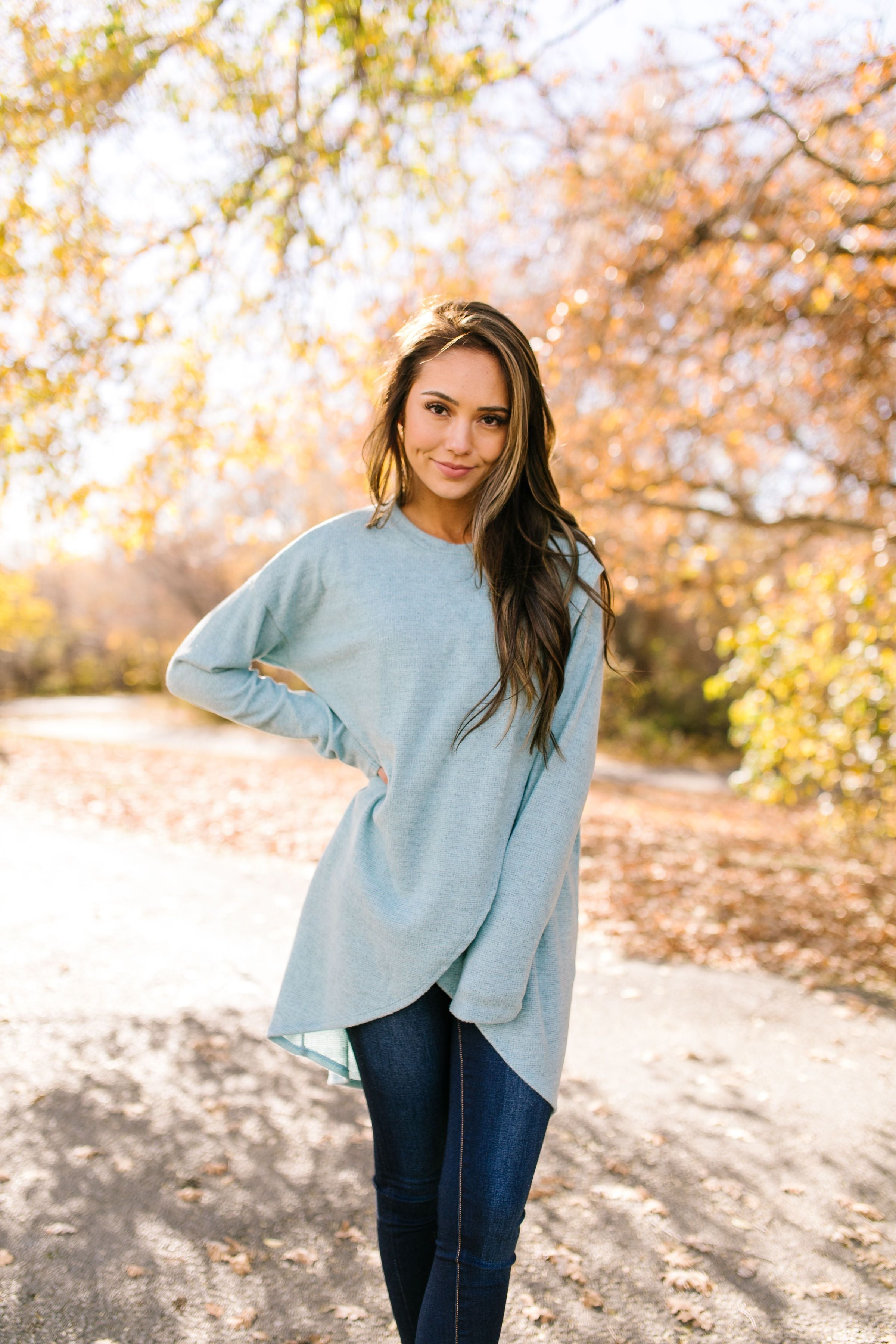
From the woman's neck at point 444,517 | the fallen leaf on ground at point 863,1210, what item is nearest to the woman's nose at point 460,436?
the woman's neck at point 444,517

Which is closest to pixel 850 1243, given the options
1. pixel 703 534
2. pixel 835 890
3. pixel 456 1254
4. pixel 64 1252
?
pixel 456 1254

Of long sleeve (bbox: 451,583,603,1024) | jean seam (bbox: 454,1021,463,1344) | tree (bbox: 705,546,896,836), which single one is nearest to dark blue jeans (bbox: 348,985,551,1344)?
jean seam (bbox: 454,1021,463,1344)

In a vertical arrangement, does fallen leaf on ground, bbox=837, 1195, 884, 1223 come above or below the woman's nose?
below

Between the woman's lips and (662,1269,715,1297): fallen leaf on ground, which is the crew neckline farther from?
(662,1269,715,1297): fallen leaf on ground

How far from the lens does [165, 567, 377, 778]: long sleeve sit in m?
1.91

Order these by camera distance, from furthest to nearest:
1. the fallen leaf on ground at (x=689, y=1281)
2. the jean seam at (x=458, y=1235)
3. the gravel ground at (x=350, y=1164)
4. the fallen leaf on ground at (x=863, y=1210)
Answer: the fallen leaf on ground at (x=863, y=1210) < the fallen leaf on ground at (x=689, y=1281) < the gravel ground at (x=350, y=1164) < the jean seam at (x=458, y=1235)

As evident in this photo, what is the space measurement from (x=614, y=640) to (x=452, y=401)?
2.07 feet

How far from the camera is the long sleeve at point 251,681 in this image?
1.91 meters

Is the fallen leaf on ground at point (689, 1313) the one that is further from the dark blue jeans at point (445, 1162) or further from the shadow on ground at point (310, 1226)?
the dark blue jeans at point (445, 1162)

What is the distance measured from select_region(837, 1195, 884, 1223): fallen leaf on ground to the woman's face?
2.58m

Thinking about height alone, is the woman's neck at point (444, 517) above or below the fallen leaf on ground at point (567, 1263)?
above

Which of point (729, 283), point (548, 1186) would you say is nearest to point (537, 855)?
point (548, 1186)

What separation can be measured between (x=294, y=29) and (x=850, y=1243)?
18.2 feet

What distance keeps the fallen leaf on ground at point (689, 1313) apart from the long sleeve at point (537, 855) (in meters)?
1.39
